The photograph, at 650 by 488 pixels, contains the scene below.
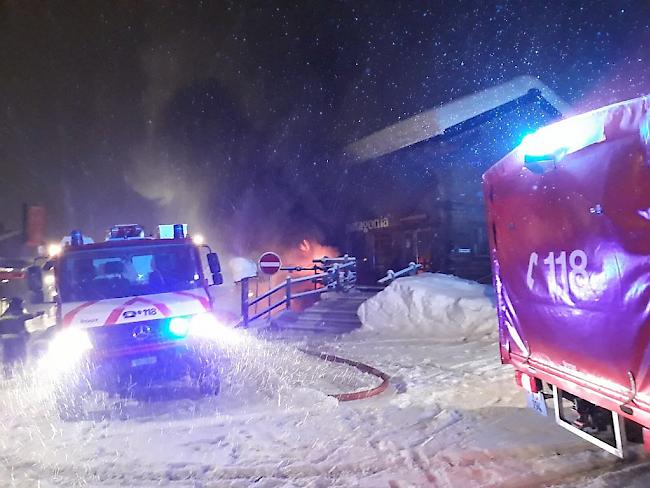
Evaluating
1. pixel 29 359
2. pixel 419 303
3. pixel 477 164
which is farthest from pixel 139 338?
pixel 477 164

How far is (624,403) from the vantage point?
333 centimetres

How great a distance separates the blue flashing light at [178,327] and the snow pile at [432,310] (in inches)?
209

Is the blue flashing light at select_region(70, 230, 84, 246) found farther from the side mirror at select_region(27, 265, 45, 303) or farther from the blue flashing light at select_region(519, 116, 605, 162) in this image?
the blue flashing light at select_region(519, 116, 605, 162)

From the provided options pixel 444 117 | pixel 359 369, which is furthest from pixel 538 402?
pixel 444 117

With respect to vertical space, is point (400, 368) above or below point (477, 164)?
below

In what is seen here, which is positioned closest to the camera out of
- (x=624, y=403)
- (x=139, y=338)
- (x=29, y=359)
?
(x=624, y=403)

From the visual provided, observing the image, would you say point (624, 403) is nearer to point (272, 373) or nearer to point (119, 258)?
point (272, 373)

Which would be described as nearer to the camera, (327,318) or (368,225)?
(327,318)

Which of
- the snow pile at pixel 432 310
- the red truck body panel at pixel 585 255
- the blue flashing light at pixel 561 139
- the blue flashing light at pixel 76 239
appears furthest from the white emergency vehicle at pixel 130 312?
the blue flashing light at pixel 561 139

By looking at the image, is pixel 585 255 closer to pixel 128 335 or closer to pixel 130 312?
pixel 130 312

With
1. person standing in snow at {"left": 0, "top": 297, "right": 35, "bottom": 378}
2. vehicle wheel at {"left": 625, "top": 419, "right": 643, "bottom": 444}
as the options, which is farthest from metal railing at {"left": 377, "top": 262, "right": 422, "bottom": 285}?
vehicle wheel at {"left": 625, "top": 419, "right": 643, "bottom": 444}

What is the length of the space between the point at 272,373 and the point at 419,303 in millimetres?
4708

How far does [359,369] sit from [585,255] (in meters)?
5.13

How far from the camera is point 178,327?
7125 millimetres
